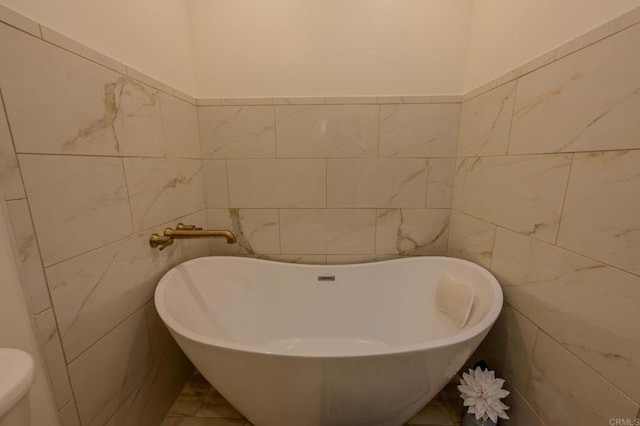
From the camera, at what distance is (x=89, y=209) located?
0.74m

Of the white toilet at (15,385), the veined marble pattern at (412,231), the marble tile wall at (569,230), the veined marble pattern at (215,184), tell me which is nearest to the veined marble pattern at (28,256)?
the white toilet at (15,385)

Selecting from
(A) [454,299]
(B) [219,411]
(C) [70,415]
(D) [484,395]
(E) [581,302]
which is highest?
(E) [581,302]

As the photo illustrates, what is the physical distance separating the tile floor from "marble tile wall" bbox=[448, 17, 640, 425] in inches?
12.0

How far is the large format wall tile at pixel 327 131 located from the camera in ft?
4.14

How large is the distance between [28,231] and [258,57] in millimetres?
1160

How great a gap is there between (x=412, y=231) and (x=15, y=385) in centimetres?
145

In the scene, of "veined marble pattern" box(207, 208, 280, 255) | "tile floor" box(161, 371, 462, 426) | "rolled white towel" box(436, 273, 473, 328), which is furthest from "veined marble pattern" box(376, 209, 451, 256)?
"tile floor" box(161, 371, 462, 426)

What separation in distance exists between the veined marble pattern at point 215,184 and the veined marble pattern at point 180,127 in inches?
3.5

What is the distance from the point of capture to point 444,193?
133cm

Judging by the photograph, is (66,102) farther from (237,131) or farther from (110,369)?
(110,369)

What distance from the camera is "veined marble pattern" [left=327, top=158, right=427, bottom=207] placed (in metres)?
1.31

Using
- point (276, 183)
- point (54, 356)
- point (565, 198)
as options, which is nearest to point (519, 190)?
point (565, 198)

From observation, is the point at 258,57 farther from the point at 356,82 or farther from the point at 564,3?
the point at 564,3

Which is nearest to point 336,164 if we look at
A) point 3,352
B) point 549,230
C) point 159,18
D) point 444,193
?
point 444,193
